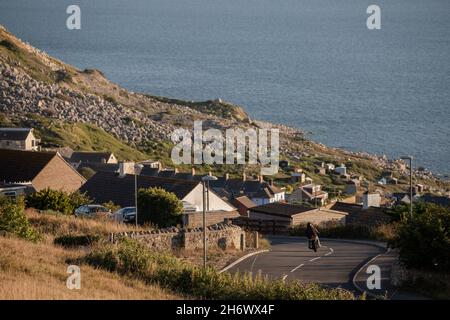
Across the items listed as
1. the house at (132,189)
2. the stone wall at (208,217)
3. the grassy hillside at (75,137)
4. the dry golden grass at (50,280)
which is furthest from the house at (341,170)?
the dry golden grass at (50,280)

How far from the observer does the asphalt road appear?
24.4 meters

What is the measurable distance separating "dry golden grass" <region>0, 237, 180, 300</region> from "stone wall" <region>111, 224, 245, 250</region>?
3515 millimetres

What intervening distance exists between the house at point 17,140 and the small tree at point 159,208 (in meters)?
31.4

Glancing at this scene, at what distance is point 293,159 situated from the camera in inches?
3878

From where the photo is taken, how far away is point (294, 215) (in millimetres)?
38625

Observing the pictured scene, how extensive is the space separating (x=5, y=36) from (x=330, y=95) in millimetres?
79025

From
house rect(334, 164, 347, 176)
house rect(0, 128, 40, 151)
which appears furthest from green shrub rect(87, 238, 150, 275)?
house rect(334, 164, 347, 176)

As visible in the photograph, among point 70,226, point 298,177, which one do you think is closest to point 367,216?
point 70,226

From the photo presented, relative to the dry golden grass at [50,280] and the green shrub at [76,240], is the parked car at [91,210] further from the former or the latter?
the dry golden grass at [50,280]

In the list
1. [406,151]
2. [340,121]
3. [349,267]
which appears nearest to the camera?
[349,267]

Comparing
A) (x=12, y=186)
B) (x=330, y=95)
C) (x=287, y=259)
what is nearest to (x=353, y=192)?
(x=12, y=186)

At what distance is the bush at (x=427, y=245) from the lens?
24.2m

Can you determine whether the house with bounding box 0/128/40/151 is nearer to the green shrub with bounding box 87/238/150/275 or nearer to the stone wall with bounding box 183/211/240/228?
the stone wall with bounding box 183/211/240/228
